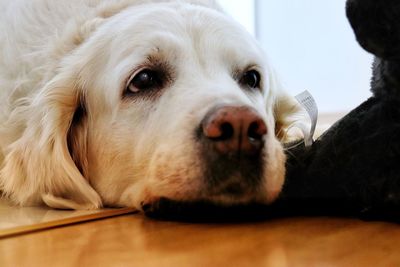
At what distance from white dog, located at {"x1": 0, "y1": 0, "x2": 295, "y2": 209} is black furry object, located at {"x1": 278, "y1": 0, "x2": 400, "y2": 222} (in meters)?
0.09

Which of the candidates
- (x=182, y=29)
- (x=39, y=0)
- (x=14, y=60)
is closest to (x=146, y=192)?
(x=182, y=29)

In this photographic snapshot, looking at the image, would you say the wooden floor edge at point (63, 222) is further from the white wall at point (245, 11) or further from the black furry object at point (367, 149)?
the white wall at point (245, 11)

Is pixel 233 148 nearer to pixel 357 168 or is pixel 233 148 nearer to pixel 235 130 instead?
pixel 235 130

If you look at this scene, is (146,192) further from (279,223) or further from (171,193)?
(279,223)

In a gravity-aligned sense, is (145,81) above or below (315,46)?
above

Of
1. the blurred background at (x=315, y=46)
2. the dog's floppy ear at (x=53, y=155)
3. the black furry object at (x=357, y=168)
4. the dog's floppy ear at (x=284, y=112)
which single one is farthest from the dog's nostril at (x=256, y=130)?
the blurred background at (x=315, y=46)

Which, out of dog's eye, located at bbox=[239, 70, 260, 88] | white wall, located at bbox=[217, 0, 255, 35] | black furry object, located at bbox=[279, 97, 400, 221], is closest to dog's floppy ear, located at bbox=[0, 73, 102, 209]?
dog's eye, located at bbox=[239, 70, 260, 88]

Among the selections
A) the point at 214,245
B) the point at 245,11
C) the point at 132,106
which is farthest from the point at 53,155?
the point at 245,11

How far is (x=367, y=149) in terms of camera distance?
108 cm

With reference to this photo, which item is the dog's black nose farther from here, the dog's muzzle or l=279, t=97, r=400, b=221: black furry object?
l=279, t=97, r=400, b=221: black furry object

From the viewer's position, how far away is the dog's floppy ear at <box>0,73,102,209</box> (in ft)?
4.93

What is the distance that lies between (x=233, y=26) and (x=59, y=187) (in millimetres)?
656

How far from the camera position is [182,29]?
1.53 m

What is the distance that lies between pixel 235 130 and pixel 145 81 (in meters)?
0.46
